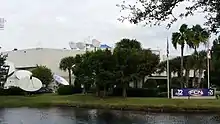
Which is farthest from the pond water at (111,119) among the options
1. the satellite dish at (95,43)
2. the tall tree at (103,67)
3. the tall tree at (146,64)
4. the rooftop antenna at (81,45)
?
the rooftop antenna at (81,45)

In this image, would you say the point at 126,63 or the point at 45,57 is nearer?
the point at 126,63

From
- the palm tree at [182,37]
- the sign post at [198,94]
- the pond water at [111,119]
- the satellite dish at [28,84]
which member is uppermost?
the palm tree at [182,37]

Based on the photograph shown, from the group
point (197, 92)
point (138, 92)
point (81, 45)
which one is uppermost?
point (81, 45)

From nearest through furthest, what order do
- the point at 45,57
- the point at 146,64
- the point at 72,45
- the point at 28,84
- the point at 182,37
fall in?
the point at 182,37 → the point at 146,64 → the point at 28,84 → the point at 45,57 → the point at 72,45

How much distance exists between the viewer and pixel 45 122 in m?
33.8

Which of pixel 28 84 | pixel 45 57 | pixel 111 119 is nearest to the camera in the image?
pixel 111 119

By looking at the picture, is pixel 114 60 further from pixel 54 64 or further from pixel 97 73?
pixel 54 64

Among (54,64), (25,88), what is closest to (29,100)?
(25,88)

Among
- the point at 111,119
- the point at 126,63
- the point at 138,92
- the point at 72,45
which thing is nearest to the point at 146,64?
the point at 126,63

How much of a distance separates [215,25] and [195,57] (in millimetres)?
64889

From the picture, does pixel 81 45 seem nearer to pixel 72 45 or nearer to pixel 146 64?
pixel 72 45

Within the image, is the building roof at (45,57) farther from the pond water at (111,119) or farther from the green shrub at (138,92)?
the pond water at (111,119)

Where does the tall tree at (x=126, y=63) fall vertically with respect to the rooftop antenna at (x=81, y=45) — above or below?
below

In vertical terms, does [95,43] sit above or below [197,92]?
above
